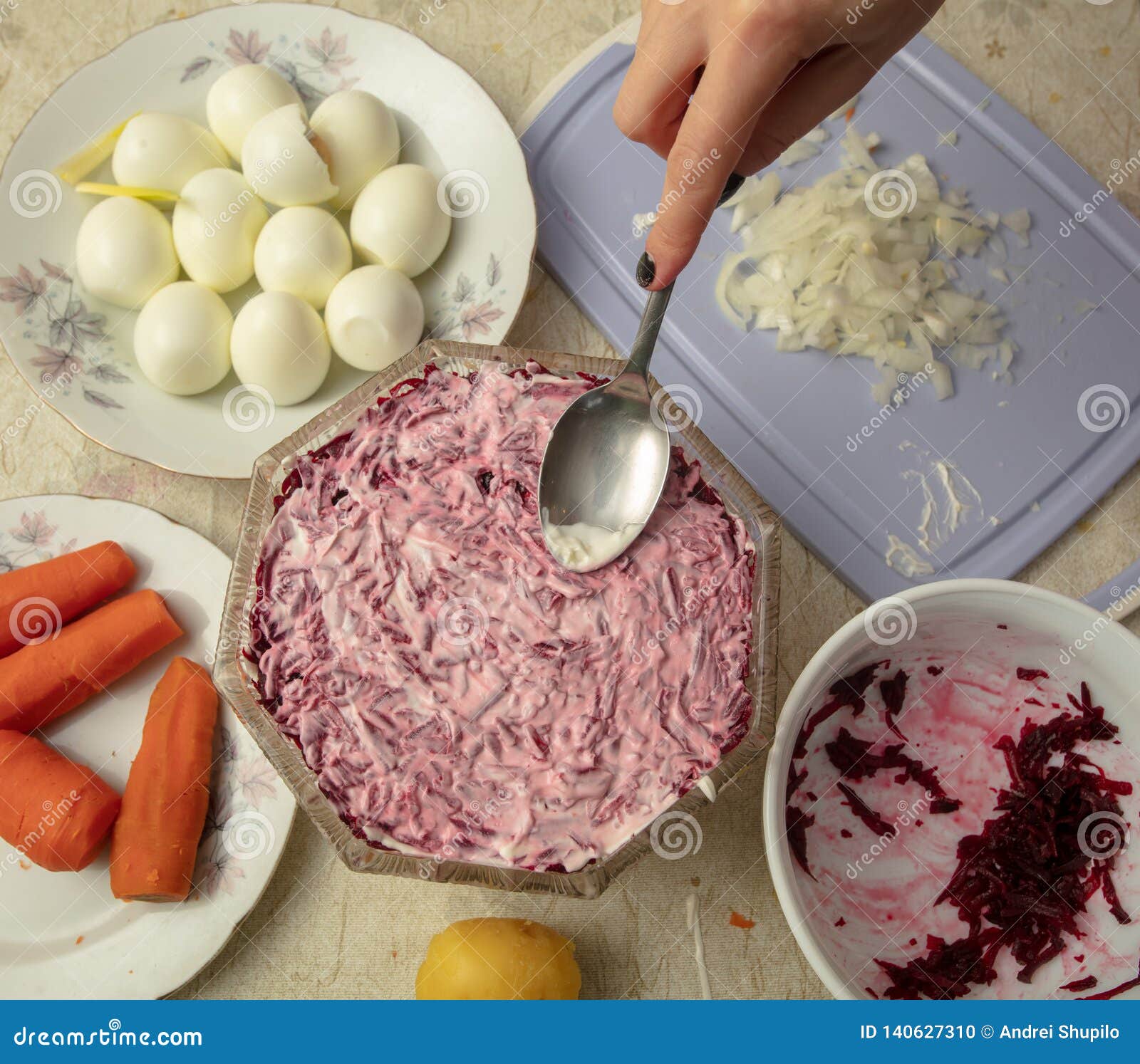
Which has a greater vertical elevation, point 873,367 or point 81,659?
point 873,367

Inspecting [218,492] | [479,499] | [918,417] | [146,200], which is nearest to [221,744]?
[218,492]

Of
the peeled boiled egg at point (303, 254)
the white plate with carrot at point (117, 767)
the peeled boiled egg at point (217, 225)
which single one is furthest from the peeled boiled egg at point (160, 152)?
the white plate with carrot at point (117, 767)

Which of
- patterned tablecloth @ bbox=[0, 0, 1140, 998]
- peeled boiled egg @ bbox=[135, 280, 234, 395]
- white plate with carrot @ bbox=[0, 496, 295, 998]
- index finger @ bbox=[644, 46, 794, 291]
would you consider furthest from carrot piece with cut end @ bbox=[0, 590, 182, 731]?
index finger @ bbox=[644, 46, 794, 291]

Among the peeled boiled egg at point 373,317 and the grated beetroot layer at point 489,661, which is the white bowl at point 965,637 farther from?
the peeled boiled egg at point 373,317

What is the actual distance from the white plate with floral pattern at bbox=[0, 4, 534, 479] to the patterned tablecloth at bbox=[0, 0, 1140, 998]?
10 cm

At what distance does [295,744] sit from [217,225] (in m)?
0.79

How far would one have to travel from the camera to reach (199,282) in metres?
1.49

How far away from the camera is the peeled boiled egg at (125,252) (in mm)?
1453

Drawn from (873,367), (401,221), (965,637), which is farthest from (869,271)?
(401,221)

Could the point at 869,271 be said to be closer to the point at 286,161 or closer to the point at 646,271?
the point at 646,271

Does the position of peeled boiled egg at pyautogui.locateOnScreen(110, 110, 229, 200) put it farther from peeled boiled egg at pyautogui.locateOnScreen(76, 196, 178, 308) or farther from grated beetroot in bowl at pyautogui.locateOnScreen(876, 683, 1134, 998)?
grated beetroot in bowl at pyautogui.locateOnScreen(876, 683, 1134, 998)

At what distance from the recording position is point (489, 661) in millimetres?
1088

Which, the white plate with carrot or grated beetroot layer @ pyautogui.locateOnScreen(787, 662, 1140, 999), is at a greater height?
grated beetroot layer @ pyautogui.locateOnScreen(787, 662, 1140, 999)

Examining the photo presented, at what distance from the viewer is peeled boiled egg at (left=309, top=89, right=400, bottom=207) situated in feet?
4.81
